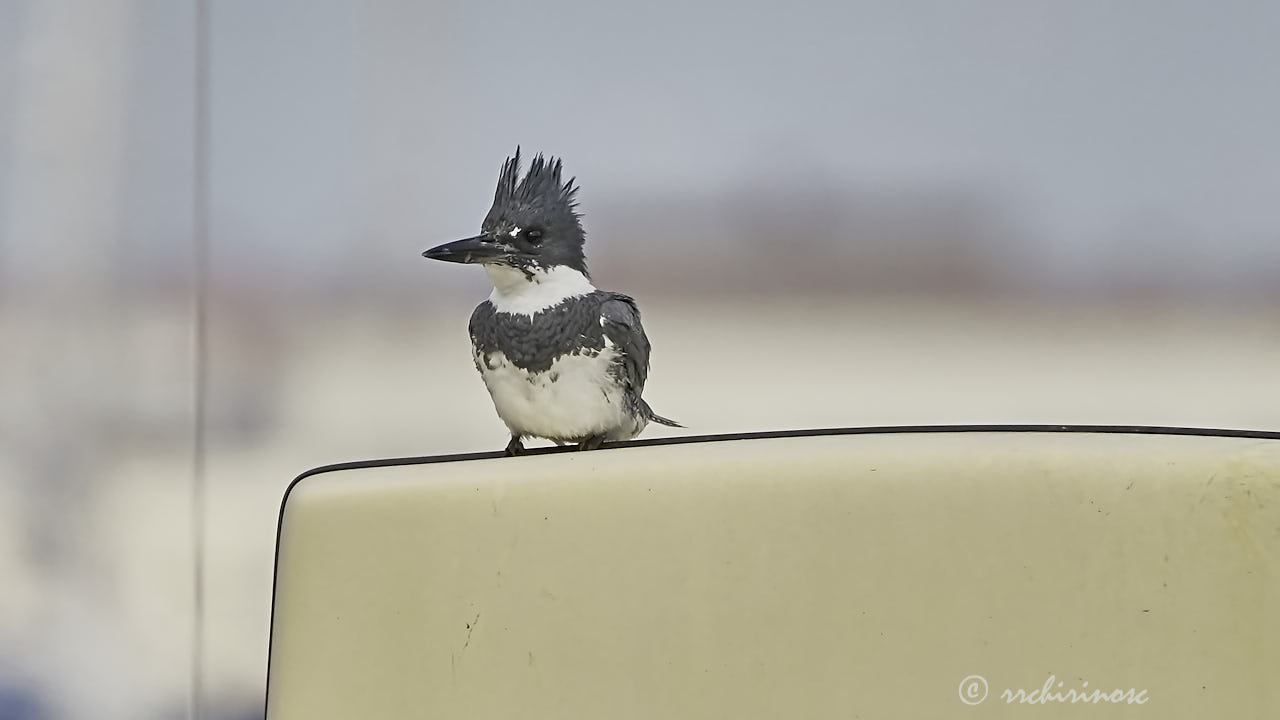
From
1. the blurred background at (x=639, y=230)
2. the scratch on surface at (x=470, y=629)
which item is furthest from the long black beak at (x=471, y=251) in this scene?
the blurred background at (x=639, y=230)

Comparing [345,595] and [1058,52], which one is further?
[1058,52]

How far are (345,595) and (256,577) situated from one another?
56 centimetres

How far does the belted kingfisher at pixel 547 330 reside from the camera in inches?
29.4

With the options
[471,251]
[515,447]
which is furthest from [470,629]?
[471,251]

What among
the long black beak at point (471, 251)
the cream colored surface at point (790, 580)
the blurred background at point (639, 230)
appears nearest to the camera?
the cream colored surface at point (790, 580)

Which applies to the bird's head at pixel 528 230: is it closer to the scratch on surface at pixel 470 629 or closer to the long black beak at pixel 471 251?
the long black beak at pixel 471 251

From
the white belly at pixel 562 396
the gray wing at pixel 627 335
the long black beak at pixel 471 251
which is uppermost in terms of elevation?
the long black beak at pixel 471 251

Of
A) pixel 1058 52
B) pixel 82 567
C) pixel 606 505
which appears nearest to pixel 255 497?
pixel 82 567

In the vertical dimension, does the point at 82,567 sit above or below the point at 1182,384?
below

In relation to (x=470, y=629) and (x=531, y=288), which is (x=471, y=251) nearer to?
(x=531, y=288)

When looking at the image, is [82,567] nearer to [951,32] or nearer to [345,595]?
[345,595]

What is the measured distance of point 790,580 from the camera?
23.8 inches

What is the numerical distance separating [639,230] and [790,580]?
61 cm

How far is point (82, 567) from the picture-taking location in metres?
1.10
